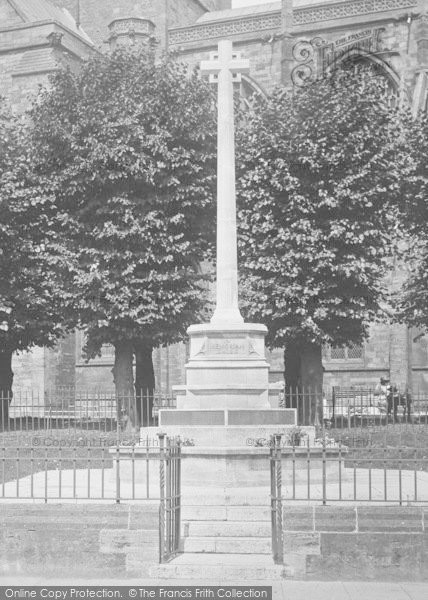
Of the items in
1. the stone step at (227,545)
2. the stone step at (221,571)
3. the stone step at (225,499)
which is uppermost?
the stone step at (225,499)

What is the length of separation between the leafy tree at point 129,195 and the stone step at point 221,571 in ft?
44.2

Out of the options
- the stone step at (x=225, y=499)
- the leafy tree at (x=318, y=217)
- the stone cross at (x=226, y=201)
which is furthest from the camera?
the leafy tree at (x=318, y=217)

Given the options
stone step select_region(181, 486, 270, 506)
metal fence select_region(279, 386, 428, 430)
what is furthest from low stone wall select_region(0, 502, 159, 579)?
metal fence select_region(279, 386, 428, 430)

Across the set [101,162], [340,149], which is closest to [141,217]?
[101,162]

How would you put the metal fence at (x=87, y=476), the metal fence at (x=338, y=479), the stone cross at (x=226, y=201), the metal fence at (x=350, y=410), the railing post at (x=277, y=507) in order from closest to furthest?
the railing post at (x=277, y=507) → the metal fence at (x=87, y=476) → the metal fence at (x=338, y=479) → the stone cross at (x=226, y=201) → the metal fence at (x=350, y=410)

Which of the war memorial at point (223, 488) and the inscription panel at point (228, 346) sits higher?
the inscription panel at point (228, 346)

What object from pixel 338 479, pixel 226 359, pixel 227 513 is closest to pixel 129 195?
pixel 226 359

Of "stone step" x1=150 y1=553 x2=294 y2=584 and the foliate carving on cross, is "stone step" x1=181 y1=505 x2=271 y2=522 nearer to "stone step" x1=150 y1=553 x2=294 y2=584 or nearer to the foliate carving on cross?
"stone step" x1=150 y1=553 x2=294 y2=584

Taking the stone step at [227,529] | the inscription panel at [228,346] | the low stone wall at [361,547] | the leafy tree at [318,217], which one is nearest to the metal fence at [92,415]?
the inscription panel at [228,346]

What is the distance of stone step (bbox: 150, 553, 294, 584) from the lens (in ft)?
33.3

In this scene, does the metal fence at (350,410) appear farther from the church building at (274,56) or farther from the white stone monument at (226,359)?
the church building at (274,56)

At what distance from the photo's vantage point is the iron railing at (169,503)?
10211mm

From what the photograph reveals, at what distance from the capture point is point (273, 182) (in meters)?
24.6

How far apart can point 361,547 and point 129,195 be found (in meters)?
16.1
